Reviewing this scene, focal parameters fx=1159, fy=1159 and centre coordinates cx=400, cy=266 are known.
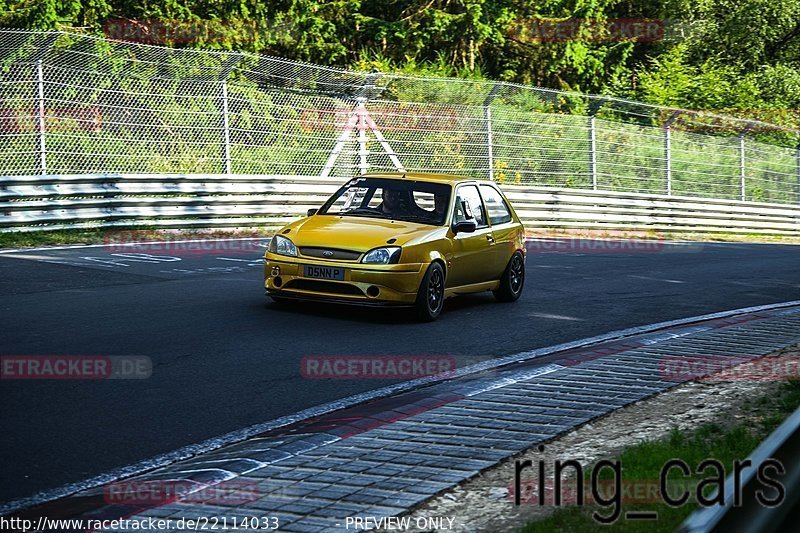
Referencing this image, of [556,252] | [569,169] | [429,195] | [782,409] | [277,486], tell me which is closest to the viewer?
[277,486]

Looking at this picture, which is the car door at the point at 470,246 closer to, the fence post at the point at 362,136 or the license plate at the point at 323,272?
the license plate at the point at 323,272

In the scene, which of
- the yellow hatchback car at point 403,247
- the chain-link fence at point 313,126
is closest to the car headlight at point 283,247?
the yellow hatchback car at point 403,247

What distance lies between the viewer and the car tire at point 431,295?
35.8 feet

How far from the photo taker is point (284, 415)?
692 cm

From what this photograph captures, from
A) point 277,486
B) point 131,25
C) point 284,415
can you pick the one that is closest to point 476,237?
point 284,415

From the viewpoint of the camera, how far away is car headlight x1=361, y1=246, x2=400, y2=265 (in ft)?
35.0

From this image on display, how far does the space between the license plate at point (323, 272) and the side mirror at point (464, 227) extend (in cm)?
153

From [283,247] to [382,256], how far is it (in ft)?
3.34

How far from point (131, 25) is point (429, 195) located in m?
19.9

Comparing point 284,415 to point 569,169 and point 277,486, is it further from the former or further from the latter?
point 569,169

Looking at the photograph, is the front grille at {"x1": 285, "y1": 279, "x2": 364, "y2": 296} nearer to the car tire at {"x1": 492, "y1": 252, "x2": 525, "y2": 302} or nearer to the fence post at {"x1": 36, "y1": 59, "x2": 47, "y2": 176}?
the car tire at {"x1": 492, "y1": 252, "x2": 525, "y2": 302}

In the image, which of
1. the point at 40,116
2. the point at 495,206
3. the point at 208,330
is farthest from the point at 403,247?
the point at 40,116

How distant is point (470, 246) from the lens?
39.1 ft

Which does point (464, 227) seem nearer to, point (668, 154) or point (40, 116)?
point (40, 116)
